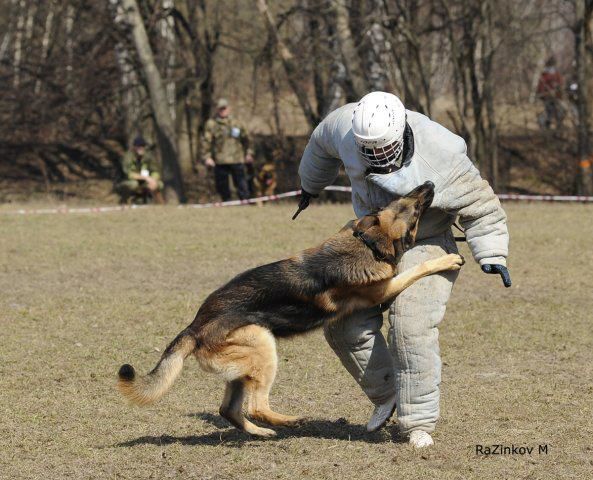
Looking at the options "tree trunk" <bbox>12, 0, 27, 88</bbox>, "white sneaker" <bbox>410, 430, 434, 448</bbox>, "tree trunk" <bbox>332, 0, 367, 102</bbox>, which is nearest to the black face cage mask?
"white sneaker" <bbox>410, 430, 434, 448</bbox>

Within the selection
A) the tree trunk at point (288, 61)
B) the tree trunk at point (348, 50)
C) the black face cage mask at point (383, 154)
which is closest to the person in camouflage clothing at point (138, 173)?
the tree trunk at point (288, 61)

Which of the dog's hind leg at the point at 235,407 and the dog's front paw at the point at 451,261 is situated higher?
the dog's front paw at the point at 451,261

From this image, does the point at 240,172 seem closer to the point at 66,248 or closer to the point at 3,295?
the point at 66,248

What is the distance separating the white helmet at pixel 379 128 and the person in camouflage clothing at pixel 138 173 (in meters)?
13.6

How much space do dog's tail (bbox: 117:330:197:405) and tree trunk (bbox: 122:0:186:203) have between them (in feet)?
48.7

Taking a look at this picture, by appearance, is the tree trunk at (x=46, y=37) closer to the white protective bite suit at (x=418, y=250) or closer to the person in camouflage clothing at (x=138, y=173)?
the person in camouflage clothing at (x=138, y=173)

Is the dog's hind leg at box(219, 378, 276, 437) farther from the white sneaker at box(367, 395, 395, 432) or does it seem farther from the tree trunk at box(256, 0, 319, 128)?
the tree trunk at box(256, 0, 319, 128)

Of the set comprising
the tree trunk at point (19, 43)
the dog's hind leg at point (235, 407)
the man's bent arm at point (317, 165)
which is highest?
the tree trunk at point (19, 43)

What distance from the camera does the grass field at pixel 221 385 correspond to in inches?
191

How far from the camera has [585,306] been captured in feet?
29.8

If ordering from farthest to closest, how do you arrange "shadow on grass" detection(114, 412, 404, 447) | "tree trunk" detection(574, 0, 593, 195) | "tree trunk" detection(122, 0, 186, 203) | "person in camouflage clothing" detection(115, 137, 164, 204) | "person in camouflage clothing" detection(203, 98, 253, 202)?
"tree trunk" detection(122, 0, 186, 203), "tree trunk" detection(574, 0, 593, 195), "person in camouflage clothing" detection(115, 137, 164, 204), "person in camouflage clothing" detection(203, 98, 253, 202), "shadow on grass" detection(114, 412, 404, 447)

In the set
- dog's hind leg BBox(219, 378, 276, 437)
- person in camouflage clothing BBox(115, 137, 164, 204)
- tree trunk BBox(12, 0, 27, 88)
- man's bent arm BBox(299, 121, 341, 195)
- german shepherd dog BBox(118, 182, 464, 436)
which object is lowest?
person in camouflage clothing BBox(115, 137, 164, 204)

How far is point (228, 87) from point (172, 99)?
1.55m

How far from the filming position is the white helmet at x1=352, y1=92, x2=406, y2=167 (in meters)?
4.63
